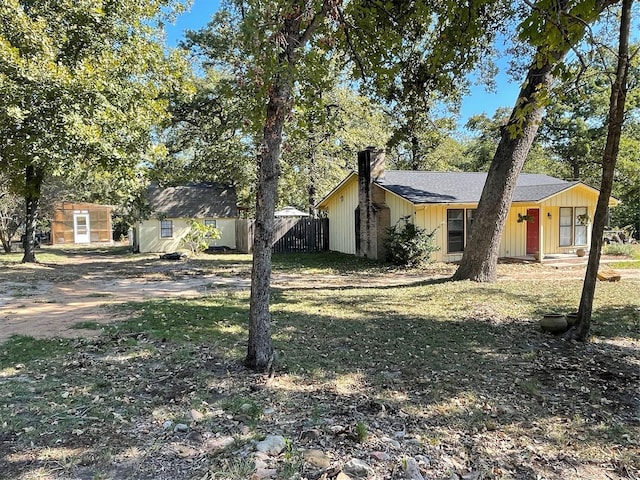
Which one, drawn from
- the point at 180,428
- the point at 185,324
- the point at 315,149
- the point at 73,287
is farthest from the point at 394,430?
the point at 315,149

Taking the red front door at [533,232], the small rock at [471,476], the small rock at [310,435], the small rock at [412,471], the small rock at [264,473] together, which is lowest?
the small rock at [471,476]

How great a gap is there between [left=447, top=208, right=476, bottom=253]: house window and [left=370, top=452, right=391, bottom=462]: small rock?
13.8 metres

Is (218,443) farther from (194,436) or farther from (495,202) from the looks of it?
(495,202)

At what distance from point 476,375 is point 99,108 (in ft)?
37.1

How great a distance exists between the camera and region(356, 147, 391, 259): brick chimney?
54.5ft

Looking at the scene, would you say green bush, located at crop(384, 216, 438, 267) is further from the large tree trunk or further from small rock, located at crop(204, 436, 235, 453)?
small rock, located at crop(204, 436, 235, 453)

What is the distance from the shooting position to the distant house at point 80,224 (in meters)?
30.6

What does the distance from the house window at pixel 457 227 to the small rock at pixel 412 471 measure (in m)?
13.8

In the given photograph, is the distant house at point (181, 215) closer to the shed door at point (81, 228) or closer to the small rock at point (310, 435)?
the shed door at point (81, 228)

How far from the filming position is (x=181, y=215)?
80.2 feet

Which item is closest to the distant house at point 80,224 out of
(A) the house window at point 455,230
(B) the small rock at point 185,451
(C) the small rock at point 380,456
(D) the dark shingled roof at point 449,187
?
(D) the dark shingled roof at point 449,187

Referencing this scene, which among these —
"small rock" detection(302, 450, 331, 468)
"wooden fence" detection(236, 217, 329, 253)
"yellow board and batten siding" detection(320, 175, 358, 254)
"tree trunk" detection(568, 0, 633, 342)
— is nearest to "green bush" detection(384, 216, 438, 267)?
"yellow board and batten siding" detection(320, 175, 358, 254)

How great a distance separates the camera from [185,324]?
20.7ft

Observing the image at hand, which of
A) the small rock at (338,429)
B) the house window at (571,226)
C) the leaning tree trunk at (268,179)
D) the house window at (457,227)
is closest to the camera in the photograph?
the small rock at (338,429)
